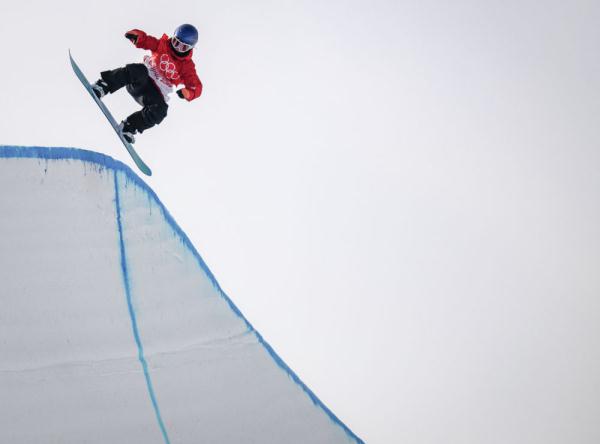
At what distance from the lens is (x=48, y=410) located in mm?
3414

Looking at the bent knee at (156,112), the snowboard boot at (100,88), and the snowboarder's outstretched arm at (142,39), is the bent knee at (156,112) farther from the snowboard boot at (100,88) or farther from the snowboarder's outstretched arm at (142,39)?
the snowboarder's outstretched arm at (142,39)

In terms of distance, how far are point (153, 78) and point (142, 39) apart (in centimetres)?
37

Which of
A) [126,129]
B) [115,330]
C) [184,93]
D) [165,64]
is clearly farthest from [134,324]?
[165,64]

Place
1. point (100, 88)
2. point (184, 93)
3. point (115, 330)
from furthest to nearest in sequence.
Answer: point (184, 93) → point (100, 88) → point (115, 330)

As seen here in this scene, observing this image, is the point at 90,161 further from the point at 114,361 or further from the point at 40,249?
the point at 114,361

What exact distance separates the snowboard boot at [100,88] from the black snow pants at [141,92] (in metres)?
0.06

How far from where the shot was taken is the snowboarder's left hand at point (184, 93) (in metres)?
5.50

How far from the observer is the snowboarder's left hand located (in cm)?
550

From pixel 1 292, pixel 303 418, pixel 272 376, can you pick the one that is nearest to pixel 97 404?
pixel 1 292

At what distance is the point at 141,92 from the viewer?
539cm

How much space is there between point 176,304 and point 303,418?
1345 mm

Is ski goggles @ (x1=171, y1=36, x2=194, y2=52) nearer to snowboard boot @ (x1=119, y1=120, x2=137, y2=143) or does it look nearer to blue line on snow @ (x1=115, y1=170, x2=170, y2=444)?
snowboard boot @ (x1=119, y1=120, x2=137, y2=143)

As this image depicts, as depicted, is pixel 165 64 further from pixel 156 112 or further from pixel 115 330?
pixel 115 330

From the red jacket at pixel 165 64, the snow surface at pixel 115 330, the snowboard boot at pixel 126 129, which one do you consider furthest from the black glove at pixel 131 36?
the snow surface at pixel 115 330
